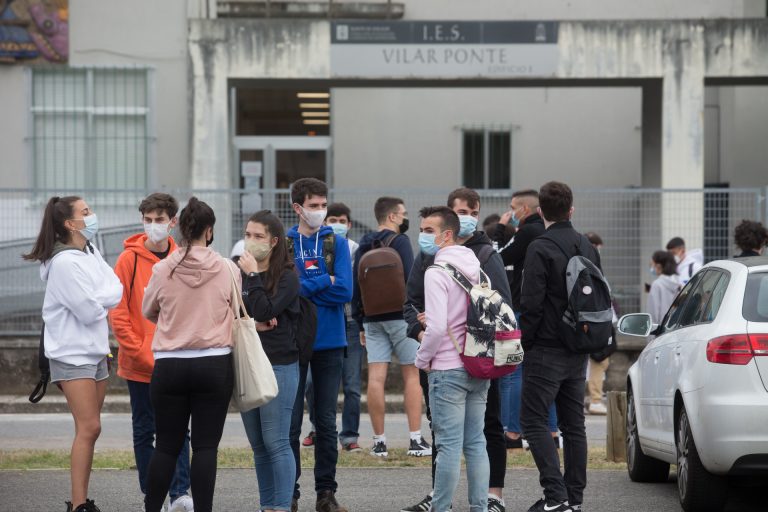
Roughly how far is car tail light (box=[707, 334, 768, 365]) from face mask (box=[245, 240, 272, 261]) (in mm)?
2597

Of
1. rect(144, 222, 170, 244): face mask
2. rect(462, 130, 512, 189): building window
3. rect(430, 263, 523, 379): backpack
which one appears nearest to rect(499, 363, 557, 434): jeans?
rect(430, 263, 523, 379): backpack

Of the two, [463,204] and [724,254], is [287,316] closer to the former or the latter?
[463,204]

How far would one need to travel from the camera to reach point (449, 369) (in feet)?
22.3

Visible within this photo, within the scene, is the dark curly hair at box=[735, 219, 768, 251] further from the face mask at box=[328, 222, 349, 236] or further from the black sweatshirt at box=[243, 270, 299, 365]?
the black sweatshirt at box=[243, 270, 299, 365]

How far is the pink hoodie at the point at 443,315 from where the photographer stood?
6750mm

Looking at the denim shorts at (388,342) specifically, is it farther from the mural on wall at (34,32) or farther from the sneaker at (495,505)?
the mural on wall at (34,32)

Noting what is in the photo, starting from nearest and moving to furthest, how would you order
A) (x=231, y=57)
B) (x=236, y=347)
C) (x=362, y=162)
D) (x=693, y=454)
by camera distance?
1. (x=236, y=347)
2. (x=693, y=454)
3. (x=231, y=57)
4. (x=362, y=162)

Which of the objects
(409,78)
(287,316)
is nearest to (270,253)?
(287,316)

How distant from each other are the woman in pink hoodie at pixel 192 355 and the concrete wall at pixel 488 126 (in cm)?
1892

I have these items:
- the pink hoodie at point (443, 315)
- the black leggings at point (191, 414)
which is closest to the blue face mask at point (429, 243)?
the pink hoodie at point (443, 315)

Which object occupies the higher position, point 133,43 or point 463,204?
point 133,43

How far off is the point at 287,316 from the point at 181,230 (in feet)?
2.68

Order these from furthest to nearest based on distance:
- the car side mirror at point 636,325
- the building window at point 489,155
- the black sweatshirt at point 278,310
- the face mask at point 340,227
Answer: the building window at point 489,155, the face mask at point 340,227, the car side mirror at point 636,325, the black sweatshirt at point 278,310

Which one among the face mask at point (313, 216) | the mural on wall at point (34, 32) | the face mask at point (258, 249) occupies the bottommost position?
the face mask at point (258, 249)
